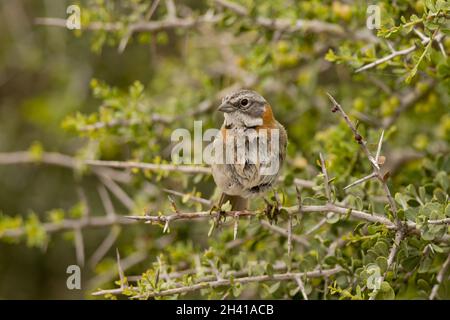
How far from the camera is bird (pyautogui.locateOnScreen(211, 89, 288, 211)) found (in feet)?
10.6

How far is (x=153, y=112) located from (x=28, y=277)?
10.2 feet

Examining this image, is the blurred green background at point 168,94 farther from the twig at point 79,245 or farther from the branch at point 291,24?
the twig at point 79,245

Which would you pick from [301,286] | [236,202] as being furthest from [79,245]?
[301,286]

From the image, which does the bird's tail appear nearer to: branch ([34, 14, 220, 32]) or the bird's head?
the bird's head

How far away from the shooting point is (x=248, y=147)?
3.28m

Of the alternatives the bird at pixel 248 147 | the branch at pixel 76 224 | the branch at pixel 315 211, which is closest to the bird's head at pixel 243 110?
the bird at pixel 248 147

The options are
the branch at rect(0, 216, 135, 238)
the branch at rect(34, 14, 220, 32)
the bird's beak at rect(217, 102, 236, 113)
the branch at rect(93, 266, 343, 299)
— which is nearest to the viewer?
the branch at rect(93, 266, 343, 299)

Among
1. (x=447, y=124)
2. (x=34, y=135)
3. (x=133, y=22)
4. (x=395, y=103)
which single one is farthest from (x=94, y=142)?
(x=34, y=135)

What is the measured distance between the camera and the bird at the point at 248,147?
3232mm

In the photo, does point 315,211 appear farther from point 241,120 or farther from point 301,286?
point 241,120

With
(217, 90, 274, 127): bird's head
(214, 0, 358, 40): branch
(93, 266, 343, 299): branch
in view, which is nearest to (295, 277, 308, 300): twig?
(93, 266, 343, 299): branch

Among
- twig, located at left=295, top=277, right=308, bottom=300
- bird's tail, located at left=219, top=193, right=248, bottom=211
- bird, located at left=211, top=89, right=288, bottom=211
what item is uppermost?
bird, located at left=211, top=89, right=288, bottom=211

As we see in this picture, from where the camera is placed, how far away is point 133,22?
163 inches

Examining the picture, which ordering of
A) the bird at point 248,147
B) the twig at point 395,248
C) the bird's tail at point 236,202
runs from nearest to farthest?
the twig at point 395,248
the bird at point 248,147
the bird's tail at point 236,202
